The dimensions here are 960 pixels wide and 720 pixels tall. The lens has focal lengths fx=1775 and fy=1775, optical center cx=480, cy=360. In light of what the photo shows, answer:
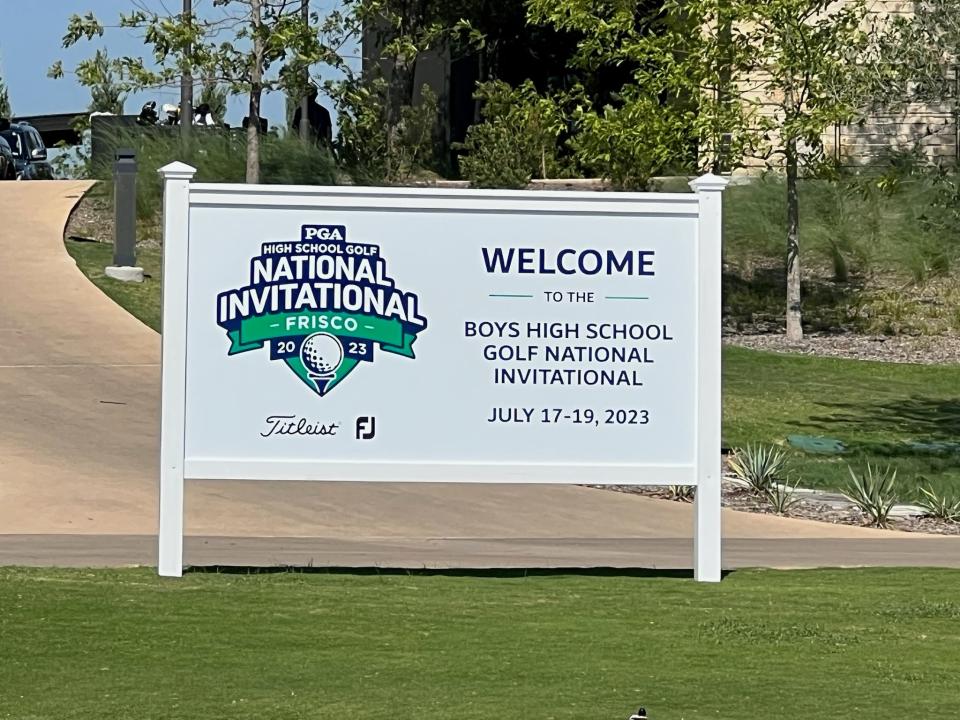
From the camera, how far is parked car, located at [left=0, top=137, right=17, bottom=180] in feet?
115

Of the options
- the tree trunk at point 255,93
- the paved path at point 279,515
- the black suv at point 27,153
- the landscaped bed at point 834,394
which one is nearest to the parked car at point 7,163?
the black suv at point 27,153

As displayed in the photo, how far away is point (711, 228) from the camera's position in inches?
392

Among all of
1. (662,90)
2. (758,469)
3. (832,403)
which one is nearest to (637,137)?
(662,90)

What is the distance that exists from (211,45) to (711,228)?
18.1 metres

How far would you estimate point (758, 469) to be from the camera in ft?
51.2

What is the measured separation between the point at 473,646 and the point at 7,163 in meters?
29.7

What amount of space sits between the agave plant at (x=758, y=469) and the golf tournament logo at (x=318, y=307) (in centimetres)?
640

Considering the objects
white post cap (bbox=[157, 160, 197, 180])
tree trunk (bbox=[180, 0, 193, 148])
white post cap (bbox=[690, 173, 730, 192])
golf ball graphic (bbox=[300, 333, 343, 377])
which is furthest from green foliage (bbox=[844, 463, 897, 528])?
tree trunk (bbox=[180, 0, 193, 148])

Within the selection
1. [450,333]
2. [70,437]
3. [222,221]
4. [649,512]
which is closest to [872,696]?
[450,333]

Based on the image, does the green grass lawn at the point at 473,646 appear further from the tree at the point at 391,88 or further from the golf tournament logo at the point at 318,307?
the tree at the point at 391,88

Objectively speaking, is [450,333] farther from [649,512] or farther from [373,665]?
[649,512]

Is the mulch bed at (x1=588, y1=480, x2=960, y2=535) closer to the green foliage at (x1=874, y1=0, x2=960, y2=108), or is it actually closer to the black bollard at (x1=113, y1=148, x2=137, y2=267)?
the green foliage at (x1=874, y1=0, x2=960, y2=108)

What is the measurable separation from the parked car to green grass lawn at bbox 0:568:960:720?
→ 87.5 ft

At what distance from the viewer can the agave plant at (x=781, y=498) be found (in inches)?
584
